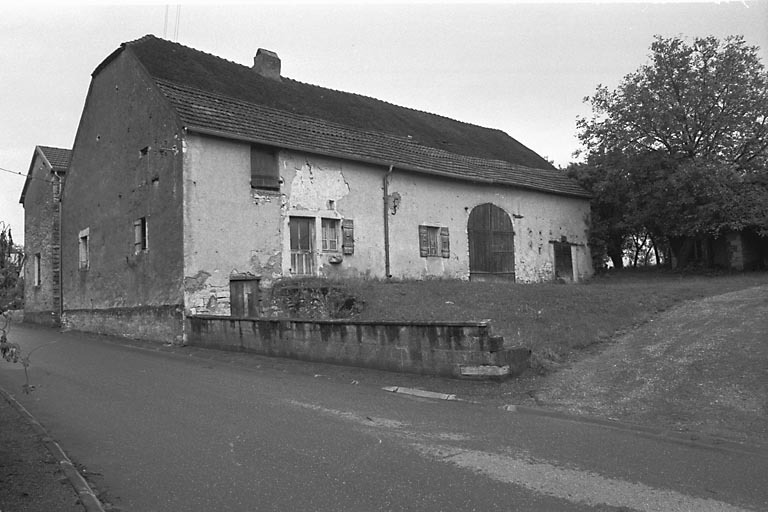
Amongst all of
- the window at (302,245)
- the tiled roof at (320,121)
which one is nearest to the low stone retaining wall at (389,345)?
the window at (302,245)

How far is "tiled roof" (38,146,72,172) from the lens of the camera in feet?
91.6

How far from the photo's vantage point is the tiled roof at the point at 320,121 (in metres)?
18.3

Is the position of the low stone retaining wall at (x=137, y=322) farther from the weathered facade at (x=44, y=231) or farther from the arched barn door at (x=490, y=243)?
the arched barn door at (x=490, y=243)

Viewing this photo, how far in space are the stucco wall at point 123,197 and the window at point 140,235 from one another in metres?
0.19

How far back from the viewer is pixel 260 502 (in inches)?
175

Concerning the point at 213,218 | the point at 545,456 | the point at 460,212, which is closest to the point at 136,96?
the point at 213,218

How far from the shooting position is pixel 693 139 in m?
24.4

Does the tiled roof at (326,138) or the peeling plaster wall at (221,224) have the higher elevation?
the tiled roof at (326,138)

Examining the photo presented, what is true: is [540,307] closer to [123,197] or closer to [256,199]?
[256,199]

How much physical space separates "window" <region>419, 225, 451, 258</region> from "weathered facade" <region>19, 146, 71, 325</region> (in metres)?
16.6

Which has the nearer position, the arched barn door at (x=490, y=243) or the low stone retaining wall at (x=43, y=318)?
the arched barn door at (x=490, y=243)

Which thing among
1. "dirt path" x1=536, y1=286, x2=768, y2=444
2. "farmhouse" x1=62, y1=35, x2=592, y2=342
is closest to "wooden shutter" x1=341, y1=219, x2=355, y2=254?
"farmhouse" x1=62, y1=35, x2=592, y2=342

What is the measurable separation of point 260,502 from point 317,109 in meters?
19.9

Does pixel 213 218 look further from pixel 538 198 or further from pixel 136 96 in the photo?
pixel 538 198
